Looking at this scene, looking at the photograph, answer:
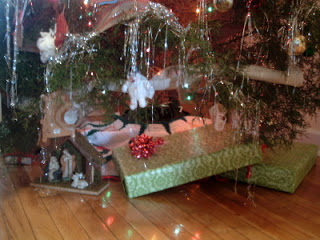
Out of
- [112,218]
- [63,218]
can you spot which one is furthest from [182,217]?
[63,218]

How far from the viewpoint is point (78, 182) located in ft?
2.70

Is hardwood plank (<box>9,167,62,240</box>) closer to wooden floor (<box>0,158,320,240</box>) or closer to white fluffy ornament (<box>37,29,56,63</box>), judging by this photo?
wooden floor (<box>0,158,320,240</box>)

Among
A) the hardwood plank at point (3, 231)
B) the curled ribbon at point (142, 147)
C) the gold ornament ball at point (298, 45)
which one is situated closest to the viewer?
the hardwood plank at point (3, 231)

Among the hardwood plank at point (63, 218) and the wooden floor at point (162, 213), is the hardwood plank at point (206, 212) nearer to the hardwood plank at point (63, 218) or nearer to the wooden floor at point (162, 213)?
the wooden floor at point (162, 213)

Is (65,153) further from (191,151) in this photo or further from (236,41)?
(236,41)

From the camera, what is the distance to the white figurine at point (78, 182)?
2.69ft

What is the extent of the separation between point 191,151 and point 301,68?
0.36 metres

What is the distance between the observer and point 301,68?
812mm

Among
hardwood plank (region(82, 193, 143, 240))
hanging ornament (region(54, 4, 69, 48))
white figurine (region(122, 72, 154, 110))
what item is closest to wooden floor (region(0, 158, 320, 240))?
hardwood plank (region(82, 193, 143, 240))

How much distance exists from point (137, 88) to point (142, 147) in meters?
0.21

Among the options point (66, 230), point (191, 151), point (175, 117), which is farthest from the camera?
point (175, 117)

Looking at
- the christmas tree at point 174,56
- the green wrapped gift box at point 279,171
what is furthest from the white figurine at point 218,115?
the green wrapped gift box at point 279,171

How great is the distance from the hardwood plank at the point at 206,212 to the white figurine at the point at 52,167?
0.30 meters

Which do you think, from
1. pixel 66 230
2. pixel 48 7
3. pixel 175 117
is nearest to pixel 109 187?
pixel 66 230
